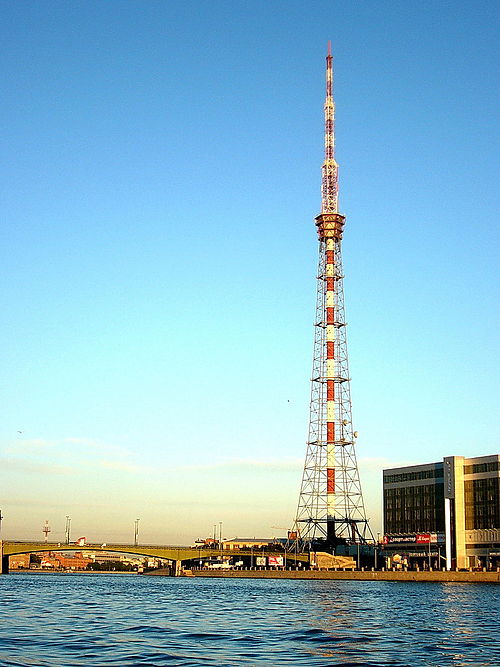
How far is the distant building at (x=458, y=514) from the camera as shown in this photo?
585 ft

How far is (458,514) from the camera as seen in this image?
183125 millimetres

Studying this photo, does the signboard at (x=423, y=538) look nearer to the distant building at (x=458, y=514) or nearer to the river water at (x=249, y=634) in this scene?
the distant building at (x=458, y=514)

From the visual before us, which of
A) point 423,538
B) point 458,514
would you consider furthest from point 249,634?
point 423,538

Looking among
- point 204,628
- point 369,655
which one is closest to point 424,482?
point 204,628

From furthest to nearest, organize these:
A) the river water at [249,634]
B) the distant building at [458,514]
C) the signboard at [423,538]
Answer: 1. the signboard at [423,538]
2. the distant building at [458,514]
3. the river water at [249,634]

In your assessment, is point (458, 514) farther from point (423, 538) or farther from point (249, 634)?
point (249, 634)

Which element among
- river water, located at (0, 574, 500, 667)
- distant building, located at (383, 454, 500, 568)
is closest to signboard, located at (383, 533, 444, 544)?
distant building, located at (383, 454, 500, 568)

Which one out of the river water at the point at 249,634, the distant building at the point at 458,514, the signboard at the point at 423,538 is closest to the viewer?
the river water at the point at 249,634

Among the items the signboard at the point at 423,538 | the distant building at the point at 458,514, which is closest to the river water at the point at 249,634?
the distant building at the point at 458,514

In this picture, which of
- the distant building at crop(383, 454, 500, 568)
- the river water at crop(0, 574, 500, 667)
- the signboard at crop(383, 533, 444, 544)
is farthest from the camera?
the signboard at crop(383, 533, 444, 544)

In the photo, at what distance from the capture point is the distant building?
7018 inches

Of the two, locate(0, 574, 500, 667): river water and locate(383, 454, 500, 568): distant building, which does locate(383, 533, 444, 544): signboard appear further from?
locate(0, 574, 500, 667): river water

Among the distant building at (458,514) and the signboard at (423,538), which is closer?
the distant building at (458,514)

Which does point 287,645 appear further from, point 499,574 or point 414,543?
point 414,543
